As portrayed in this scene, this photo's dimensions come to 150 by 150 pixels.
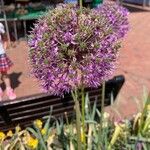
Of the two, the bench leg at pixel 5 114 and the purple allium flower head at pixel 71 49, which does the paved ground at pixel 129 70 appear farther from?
the purple allium flower head at pixel 71 49

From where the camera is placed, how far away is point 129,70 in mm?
7832

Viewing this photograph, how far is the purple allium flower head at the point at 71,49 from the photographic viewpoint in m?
1.97

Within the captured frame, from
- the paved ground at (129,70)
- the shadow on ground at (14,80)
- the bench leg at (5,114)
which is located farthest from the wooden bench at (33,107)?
the shadow on ground at (14,80)

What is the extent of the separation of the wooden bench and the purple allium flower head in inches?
94.2

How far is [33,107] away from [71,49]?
2776 millimetres

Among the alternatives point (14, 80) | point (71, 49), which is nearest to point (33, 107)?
point (71, 49)

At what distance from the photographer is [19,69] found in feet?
27.2

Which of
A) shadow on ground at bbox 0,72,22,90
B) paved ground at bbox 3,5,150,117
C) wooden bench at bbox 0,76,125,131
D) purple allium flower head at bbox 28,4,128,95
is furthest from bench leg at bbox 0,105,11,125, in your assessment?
shadow on ground at bbox 0,72,22,90

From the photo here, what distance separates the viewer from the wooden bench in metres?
4.52

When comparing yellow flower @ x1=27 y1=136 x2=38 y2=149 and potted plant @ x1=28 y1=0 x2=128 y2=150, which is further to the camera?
yellow flower @ x1=27 y1=136 x2=38 y2=149

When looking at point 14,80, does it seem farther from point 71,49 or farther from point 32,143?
point 71,49

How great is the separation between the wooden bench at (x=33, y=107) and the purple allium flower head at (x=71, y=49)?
2.39m

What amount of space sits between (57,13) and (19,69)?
6318 millimetres

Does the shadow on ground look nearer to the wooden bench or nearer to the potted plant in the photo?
the wooden bench
